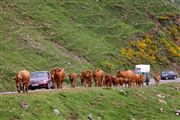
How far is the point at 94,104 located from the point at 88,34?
42.8m

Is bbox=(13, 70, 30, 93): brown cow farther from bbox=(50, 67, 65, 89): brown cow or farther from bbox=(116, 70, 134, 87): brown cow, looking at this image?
bbox=(116, 70, 134, 87): brown cow

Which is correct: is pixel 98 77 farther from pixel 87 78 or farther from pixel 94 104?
pixel 94 104

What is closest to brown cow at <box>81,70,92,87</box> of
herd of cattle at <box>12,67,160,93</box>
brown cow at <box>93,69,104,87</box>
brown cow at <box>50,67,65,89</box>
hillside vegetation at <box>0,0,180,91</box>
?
herd of cattle at <box>12,67,160,93</box>

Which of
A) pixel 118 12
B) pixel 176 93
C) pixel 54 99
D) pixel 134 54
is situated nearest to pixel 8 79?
pixel 176 93

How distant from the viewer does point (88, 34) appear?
76.1 m

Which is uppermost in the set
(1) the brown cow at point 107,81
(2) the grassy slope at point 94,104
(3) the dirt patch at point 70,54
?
(3) the dirt patch at point 70,54

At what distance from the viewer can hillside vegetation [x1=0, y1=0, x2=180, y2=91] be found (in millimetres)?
61500

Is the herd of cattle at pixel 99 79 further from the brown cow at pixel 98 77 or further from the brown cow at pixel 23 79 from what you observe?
the brown cow at pixel 23 79

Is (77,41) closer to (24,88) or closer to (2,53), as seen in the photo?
(2,53)

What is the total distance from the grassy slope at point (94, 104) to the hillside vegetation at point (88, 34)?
16.3m

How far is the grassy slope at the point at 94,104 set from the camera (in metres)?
27.8

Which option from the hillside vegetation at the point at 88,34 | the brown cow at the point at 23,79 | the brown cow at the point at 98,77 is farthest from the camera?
the hillside vegetation at the point at 88,34

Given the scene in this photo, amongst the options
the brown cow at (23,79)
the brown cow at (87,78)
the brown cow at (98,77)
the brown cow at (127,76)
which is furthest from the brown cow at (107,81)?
the brown cow at (23,79)

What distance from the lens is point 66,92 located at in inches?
1304
